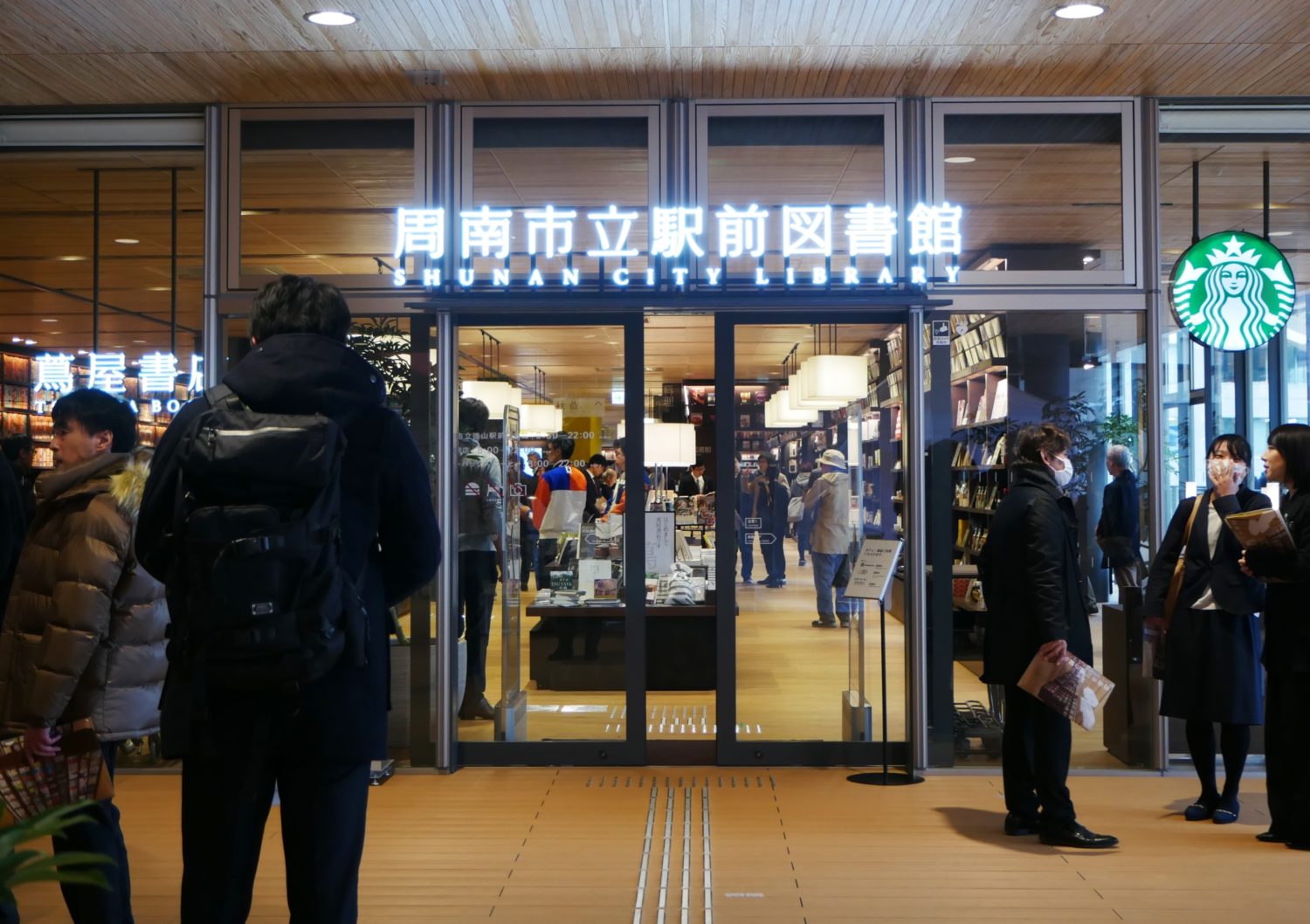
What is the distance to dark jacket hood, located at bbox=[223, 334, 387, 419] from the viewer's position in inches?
91.7

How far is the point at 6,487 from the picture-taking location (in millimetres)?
3719

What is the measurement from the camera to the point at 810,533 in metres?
6.16

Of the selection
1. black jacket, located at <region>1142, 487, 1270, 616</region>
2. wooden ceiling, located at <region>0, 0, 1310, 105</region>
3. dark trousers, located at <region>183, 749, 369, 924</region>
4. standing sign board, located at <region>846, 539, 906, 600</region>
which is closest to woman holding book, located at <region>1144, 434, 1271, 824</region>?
black jacket, located at <region>1142, 487, 1270, 616</region>

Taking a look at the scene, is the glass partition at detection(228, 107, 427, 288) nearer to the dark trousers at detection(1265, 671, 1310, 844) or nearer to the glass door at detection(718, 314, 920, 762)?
the glass door at detection(718, 314, 920, 762)

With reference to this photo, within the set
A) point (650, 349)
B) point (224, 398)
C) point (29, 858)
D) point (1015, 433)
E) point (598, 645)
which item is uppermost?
point (650, 349)

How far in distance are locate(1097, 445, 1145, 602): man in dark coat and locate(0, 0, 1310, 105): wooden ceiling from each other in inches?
69.9

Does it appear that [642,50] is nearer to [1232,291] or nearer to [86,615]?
[1232,291]

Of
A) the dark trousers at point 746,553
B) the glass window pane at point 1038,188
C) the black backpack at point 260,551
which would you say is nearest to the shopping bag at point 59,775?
the black backpack at point 260,551

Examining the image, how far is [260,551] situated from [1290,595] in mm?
3980

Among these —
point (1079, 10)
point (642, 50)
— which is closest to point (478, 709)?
point (642, 50)

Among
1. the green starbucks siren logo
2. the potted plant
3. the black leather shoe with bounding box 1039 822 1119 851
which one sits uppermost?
the green starbucks siren logo

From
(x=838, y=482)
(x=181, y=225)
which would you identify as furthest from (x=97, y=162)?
(x=838, y=482)

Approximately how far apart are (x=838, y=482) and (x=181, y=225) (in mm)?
3534

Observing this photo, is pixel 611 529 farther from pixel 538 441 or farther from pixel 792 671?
pixel 792 671
